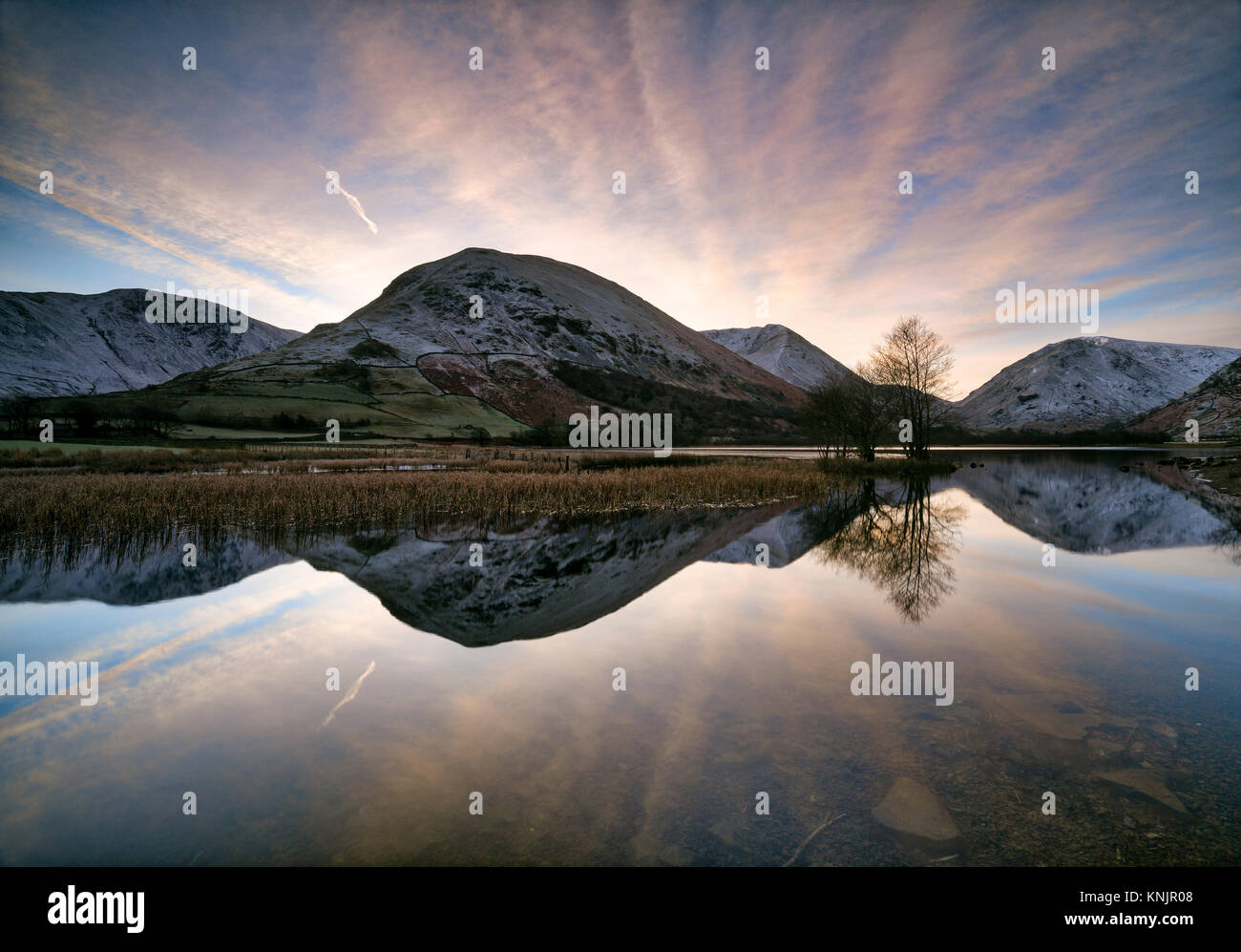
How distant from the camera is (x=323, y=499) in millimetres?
28578

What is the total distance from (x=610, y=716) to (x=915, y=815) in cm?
428

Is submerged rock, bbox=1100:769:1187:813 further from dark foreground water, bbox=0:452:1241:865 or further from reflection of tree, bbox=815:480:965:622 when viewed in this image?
reflection of tree, bbox=815:480:965:622

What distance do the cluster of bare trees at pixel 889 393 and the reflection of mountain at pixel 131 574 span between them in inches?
2158

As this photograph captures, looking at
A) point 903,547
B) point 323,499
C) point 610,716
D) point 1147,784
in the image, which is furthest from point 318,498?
point 1147,784

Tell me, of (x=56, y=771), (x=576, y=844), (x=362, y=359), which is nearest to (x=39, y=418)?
(x=362, y=359)

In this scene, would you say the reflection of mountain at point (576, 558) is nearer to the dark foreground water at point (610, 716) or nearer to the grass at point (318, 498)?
the dark foreground water at point (610, 716)

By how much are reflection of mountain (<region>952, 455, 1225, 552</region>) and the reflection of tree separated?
4255 mm

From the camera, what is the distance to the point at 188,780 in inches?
277

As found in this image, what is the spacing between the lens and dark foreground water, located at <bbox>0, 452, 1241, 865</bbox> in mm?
5801

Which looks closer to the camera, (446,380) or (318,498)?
(318,498)

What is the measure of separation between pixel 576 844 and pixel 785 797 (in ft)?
7.98
